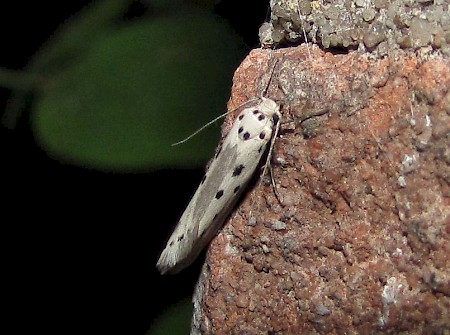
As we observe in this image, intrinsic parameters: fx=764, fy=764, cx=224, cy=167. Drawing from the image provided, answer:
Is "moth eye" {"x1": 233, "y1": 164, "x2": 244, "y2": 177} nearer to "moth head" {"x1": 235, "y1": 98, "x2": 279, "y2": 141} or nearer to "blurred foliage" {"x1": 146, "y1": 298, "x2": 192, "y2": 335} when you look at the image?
"moth head" {"x1": 235, "y1": 98, "x2": 279, "y2": 141}

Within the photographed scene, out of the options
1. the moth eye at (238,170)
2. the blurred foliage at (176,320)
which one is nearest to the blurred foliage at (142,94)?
the blurred foliage at (176,320)

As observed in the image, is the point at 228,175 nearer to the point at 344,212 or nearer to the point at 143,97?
the point at 344,212

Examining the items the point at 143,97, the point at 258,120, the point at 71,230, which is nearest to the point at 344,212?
the point at 258,120

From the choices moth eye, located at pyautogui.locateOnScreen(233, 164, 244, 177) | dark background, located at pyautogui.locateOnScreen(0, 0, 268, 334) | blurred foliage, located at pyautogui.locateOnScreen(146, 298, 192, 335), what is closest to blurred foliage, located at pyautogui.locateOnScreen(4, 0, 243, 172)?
dark background, located at pyautogui.locateOnScreen(0, 0, 268, 334)

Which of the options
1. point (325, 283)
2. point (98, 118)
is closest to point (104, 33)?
point (98, 118)

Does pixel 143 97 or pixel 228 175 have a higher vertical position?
pixel 228 175

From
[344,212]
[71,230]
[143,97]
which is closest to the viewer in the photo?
[344,212]
